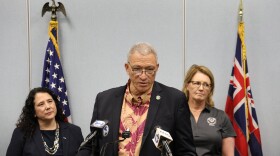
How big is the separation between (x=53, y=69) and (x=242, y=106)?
1.89m

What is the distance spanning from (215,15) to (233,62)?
1.68 feet

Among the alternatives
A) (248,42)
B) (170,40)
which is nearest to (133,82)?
(170,40)

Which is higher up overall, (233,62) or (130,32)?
(130,32)

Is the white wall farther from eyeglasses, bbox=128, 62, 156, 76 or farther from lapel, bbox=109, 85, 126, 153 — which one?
eyeglasses, bbox=128, 62, 156, 76

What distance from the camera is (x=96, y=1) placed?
3633mm

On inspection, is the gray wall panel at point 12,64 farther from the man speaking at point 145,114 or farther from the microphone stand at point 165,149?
the microphone stand at point 165,149

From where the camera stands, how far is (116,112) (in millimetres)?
1830

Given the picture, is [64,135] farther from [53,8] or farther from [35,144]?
[53,8]

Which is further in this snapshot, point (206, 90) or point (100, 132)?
point (206, 90)

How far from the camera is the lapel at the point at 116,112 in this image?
5.78 feet

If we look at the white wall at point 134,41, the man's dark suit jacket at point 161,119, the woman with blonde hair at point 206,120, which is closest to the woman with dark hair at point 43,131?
the white wall at point 134,41

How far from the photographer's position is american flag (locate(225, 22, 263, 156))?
11.2 ft

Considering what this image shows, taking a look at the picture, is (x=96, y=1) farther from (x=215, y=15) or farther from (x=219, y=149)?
(x=219, y=149)

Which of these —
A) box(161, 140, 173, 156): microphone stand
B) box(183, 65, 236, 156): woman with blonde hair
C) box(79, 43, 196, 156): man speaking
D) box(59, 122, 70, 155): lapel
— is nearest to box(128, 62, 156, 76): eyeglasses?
box(79, 43, 196, 156): man speaking
